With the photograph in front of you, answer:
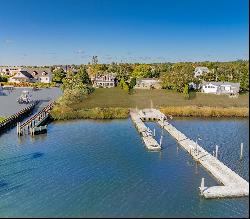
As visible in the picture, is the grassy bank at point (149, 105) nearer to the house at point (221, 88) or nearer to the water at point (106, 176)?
the house at point (221, 88)

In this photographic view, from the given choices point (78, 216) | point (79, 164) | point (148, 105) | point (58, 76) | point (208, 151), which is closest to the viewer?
point (78, 216)

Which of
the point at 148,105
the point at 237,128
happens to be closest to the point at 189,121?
the point at 237,128

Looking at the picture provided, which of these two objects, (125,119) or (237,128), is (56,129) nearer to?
(125,119)

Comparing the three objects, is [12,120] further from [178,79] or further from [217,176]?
[178,79]

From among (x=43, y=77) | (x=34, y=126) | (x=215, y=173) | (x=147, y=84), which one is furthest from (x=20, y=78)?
(x=215, y=173)

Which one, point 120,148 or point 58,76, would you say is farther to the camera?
point 58,76

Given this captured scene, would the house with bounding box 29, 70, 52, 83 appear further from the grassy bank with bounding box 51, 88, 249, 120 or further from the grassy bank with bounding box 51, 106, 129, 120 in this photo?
the grassy bank with bounding box 51, 106, 129, 120
